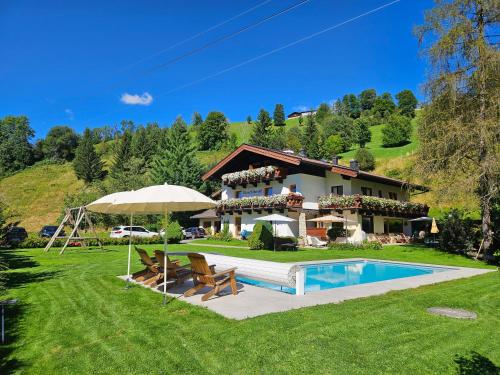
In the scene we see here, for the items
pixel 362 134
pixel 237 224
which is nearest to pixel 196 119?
pixel 362 134

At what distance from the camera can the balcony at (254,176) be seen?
30969 mm

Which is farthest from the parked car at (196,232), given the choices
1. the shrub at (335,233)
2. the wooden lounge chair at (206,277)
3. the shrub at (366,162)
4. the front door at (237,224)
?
the wooden lounge chair at (206,277)

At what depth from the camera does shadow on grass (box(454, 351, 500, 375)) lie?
407cm

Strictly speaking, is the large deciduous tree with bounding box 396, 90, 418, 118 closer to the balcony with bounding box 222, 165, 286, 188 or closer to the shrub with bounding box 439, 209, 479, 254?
the balcony with bounding box 222, 165, 286, 188

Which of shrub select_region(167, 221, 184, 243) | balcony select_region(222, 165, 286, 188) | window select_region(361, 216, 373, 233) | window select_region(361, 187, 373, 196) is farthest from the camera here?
window select_region(361, 187, 373, 196)

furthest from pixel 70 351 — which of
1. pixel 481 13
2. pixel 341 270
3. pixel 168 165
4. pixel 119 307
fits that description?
pixel 168 165

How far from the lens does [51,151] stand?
88625mm

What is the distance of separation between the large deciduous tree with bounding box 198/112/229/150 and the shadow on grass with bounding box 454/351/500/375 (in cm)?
8423

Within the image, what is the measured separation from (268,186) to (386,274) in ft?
62.8

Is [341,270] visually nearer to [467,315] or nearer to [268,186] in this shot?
[467,315]

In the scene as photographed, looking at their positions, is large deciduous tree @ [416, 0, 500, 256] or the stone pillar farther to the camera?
the stone pillar

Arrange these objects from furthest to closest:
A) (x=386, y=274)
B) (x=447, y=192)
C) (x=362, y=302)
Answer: (x=447, y=192)
(x=386, y=274)
(x=362, y=302)

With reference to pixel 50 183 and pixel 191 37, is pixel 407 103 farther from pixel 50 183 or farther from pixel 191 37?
pixel 191 37

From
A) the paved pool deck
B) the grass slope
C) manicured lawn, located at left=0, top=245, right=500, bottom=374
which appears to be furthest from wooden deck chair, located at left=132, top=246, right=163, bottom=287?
the grass slope
